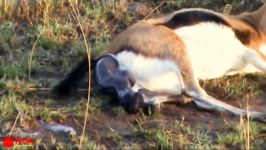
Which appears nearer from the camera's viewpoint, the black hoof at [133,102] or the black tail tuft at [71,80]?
the black hoof at [133,102]

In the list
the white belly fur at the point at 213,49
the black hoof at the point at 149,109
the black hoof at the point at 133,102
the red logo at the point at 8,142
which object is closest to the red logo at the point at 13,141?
the red logo at the point at 8,142

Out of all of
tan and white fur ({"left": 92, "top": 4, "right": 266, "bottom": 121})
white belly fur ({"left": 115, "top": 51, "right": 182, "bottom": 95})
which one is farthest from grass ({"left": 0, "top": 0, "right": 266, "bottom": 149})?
white belly fur ({"left": 115, "top": 51, "right": 182, "bottom": 95})

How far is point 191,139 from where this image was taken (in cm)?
525

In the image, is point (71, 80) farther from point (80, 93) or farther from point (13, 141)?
point (13, 141)

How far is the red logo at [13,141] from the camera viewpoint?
492cm

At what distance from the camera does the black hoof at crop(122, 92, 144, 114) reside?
574 centimetres

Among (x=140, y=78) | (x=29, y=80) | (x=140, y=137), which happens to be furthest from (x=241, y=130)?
(x=29, y=80)

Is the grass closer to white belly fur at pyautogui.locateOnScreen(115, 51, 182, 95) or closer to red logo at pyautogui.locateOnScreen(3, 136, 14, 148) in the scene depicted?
red logo at pyautogui.locateOnScreen(3, 136, 14, 148)

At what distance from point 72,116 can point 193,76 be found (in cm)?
106

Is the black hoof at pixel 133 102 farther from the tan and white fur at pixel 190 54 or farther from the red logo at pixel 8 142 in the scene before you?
the red logo at pixel 8 142

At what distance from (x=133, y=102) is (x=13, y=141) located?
3.67 feet

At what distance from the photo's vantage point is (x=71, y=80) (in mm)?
6133

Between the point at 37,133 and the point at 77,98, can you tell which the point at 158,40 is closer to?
the point at 77,98

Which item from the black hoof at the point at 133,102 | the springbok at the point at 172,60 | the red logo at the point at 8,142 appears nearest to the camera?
the red logo at the point at 8,142
